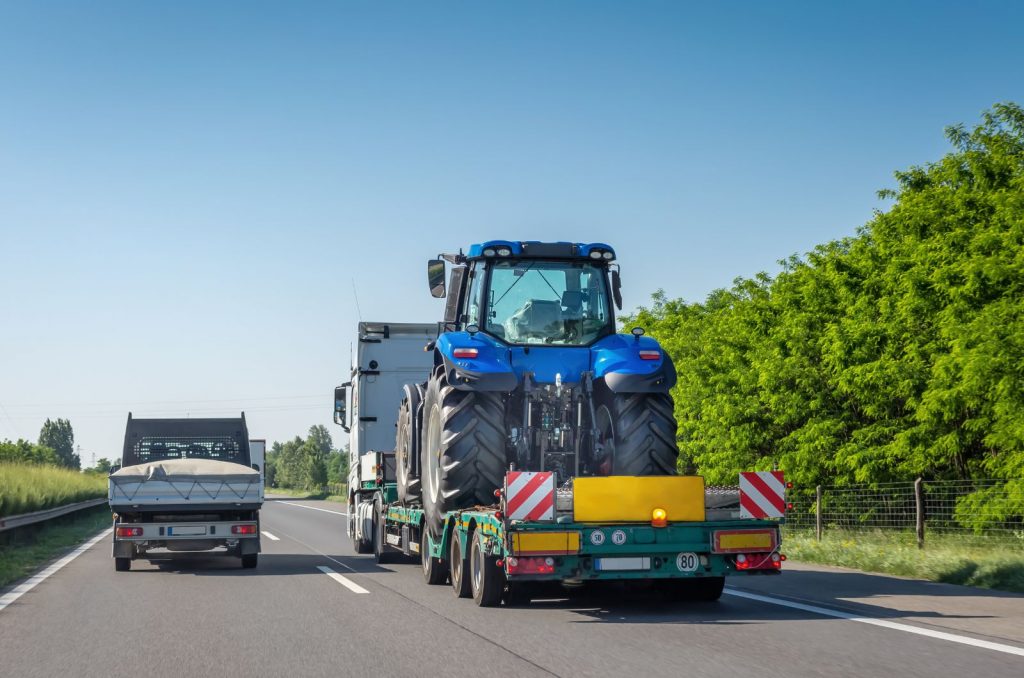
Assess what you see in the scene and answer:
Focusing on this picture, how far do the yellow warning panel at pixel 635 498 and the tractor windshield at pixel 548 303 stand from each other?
2.18m

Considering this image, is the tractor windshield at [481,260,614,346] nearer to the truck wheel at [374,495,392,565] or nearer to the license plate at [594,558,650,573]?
the license plate at [594,558,650,573]

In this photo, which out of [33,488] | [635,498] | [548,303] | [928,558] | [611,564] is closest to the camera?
[611,564]

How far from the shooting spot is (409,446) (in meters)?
14.4

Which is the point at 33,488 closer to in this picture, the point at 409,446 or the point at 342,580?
the point at 342,580

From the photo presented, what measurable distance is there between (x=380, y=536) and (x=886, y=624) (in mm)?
10029

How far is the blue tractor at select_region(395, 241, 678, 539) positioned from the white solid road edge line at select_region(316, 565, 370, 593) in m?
1.73

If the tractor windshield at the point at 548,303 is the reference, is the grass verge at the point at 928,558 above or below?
below

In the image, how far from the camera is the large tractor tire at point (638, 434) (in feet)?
38.3

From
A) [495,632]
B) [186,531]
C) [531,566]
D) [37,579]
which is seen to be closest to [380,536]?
[186,531]

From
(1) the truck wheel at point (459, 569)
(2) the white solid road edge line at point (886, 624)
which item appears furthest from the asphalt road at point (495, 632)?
(1) the truck wheel at point (459, 569)

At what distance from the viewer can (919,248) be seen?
32.4 m

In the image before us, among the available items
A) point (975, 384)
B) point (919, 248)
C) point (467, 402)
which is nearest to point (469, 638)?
point (467, 402)

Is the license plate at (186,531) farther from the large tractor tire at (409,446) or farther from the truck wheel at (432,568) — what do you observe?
the truck wheel at (432,568)

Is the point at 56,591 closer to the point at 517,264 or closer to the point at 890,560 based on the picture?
the point at 517,264
